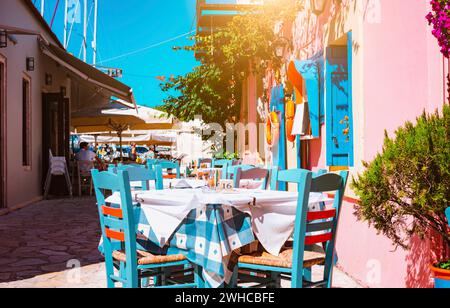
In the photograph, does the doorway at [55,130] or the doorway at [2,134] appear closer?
the doorway at [2,134]

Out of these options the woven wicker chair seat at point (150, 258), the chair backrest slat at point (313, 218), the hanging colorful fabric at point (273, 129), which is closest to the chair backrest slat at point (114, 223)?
the woven wicker chair seat at point (150, 258)

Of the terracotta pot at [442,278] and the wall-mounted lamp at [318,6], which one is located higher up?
the wall-mounted lamp at [318,6]

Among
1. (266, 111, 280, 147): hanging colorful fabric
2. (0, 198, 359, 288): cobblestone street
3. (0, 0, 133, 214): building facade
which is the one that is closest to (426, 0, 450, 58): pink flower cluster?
(0, 198, 359, 288): cobblestone street

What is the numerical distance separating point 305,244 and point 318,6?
165 inches

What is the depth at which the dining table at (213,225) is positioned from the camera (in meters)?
3.33

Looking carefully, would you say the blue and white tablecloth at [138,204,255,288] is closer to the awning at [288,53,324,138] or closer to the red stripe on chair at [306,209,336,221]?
the red stripe on chair at [306,209,336,221]

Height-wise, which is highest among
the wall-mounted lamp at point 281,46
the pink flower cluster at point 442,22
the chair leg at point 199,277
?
the wall-mounted lamp at point 281,46

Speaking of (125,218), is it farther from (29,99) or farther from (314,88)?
(29,99)

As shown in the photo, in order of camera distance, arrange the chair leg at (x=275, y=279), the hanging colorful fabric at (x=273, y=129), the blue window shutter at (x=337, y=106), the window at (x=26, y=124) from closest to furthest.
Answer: the chair leg at (x=275, y=279) < the blue window shutter at (x=337, y=106) < the hanging colorful fabric at (x=273, y=129) < the window at (x=26, y=124)

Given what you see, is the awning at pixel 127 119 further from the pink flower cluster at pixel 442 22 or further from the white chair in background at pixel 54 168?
the pink flower cluster at pixel 442 22

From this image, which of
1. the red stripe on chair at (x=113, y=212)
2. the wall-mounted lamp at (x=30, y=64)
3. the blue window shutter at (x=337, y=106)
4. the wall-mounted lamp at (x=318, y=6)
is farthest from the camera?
the wall-mounted lamp at (x=30, y=64)

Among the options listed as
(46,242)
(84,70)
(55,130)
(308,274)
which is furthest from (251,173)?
(55,130)

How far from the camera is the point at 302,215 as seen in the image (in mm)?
3229

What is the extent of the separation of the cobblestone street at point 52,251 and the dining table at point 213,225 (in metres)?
1.53
